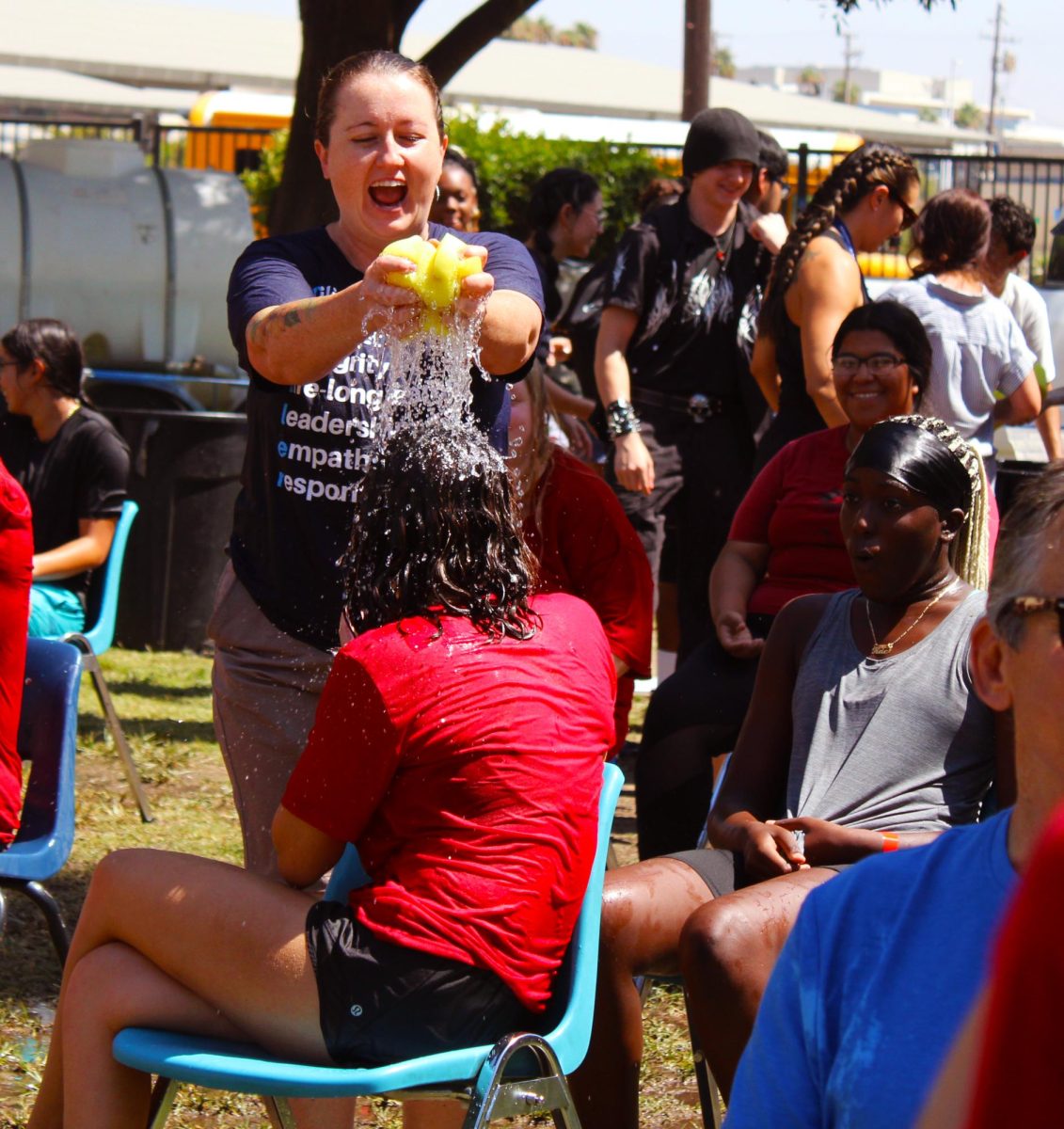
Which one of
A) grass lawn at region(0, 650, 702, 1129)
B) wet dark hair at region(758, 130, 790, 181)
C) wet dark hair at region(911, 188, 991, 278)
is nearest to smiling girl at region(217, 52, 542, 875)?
grass lawn at region(0, 650, 702, 1129)

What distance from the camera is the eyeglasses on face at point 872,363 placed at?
3.94m

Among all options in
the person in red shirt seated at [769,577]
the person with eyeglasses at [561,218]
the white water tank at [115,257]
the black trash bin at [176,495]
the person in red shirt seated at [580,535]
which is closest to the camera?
the person in red shirt seated at [580,535]

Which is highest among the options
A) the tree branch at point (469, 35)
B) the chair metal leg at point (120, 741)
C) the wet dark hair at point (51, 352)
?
the tree branch at point (469, 35)

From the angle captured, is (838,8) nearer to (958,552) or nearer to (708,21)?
(958,552)

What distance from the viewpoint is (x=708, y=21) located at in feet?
58.0

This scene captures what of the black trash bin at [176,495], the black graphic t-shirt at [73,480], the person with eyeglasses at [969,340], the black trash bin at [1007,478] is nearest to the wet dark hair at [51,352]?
the black graphic t-shirt at [73,480]

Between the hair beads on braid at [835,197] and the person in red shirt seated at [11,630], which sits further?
the hair beads on braid at [835,197]

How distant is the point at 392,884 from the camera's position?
241cm

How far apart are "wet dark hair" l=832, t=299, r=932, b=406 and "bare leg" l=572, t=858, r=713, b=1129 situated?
1.61 meters

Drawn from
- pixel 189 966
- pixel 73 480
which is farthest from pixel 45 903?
pixel 73 480

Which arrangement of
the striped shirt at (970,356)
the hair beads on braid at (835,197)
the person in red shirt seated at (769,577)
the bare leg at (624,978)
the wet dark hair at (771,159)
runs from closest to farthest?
the bare leg at (624,978) → the person in red shirt seated at (769,577) → the hair beads on braid at (835,197) → the striped shirt at (970,356) → the wet dark hair at (771,159)

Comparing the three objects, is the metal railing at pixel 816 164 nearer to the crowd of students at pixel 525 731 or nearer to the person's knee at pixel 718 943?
the crowd of students at pixel 525 731

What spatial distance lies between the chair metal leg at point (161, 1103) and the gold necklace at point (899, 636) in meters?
1.43

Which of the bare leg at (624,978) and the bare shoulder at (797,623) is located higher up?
the bare shoulder at (797,623)
